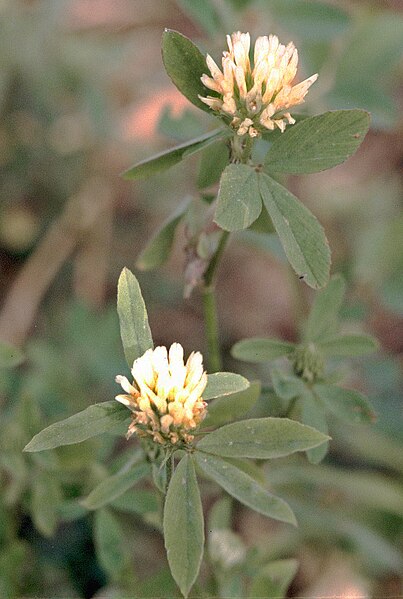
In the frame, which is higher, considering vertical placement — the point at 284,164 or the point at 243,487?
the point at 284,164

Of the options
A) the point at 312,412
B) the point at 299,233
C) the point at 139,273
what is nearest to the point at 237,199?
the point at 299,233

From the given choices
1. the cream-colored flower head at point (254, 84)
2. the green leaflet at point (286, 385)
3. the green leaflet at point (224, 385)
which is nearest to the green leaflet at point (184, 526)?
the green leaflet at point (224, 385)

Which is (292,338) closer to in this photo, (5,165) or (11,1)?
(5,165)

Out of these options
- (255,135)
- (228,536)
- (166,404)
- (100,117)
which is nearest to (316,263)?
(255,135)

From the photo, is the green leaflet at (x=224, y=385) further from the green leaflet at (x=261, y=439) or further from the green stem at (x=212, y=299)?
the green stem at (x=212, y=299)

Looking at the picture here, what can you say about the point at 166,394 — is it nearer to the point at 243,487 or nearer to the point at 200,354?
the point at 200,354

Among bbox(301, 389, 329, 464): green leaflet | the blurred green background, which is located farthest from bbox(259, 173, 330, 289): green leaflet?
the blurred green background

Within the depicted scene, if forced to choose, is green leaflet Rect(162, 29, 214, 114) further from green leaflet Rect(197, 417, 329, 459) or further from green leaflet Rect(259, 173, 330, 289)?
green leaflet Rect(197, 417, 329, 459)
